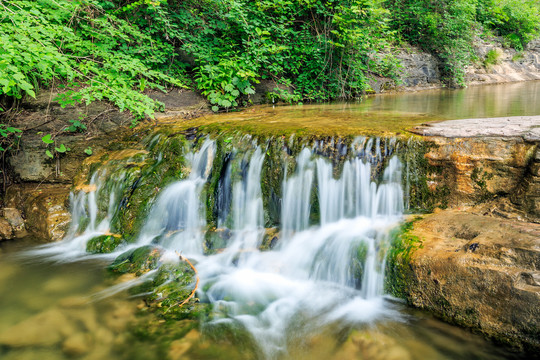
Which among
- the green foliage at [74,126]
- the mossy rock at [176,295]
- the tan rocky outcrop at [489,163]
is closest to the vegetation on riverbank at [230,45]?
the green foliage at [74,126]

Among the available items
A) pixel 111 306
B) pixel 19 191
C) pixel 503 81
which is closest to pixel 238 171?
pixel 111 306

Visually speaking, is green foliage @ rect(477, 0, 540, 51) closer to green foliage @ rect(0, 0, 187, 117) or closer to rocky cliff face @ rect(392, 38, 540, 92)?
rocky cliff face @ rect(392, 38, 540, 92)

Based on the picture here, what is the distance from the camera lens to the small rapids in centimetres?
305

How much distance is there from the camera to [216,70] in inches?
297

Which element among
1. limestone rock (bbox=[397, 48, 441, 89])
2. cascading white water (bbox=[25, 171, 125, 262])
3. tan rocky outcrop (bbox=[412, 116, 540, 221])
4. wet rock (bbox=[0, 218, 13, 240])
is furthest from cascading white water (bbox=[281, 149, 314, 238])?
limestone rock (bbox=[397, 48, 441, 89])

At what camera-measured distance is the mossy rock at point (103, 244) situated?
4.37 metres

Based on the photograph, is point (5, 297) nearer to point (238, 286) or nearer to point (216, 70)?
point (238, 286)

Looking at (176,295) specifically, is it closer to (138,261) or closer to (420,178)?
(138,261)

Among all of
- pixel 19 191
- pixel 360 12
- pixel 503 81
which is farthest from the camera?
pixel 503 81

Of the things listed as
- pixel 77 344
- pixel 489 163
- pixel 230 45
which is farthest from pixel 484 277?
pixel 230 45

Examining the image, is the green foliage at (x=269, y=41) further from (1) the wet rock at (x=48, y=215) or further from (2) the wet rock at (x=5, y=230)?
(2) the wet rock at (x=5, y=230)

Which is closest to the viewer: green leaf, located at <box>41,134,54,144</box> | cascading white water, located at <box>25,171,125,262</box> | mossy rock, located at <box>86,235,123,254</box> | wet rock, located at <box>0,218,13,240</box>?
mossy rock, located at <box>86,235,123,254</box>

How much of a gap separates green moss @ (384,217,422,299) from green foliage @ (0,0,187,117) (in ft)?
12.9

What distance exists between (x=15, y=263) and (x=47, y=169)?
6.42ft
